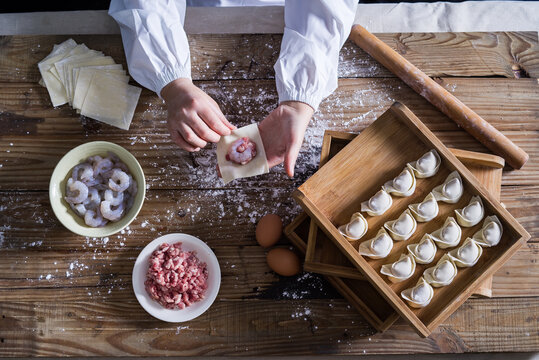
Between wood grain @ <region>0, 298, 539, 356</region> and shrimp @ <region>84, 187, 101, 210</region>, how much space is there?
12.1 inches

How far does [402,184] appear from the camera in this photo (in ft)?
4.06

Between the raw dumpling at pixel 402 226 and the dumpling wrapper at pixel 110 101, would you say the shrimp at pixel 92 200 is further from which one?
the raw dumpling at pixel 402 226

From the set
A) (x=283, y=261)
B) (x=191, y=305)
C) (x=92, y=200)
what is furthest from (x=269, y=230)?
(x=92, y=200)

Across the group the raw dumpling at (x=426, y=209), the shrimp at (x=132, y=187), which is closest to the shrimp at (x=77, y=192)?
the shrimp at (x=132, y=187)

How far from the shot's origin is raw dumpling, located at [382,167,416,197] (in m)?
1.24

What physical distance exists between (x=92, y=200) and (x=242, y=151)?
18.5 inches

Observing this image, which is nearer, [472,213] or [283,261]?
[472,213]

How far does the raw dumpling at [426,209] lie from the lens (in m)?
1.23

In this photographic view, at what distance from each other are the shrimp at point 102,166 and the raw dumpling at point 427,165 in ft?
2.87

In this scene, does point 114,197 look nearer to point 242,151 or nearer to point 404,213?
point 242,151

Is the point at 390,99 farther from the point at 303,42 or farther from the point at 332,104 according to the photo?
the point at 303,42

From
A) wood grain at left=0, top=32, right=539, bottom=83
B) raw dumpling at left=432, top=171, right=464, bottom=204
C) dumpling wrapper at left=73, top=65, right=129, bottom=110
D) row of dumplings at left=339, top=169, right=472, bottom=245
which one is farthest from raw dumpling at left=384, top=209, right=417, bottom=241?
dumpling wrapper at left=73, top=65, right=129, bottom=110

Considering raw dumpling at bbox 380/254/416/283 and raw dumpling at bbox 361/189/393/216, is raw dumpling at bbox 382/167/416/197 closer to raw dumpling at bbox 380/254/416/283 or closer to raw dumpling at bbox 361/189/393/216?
raw dumpling at bbox 361/189/393/216

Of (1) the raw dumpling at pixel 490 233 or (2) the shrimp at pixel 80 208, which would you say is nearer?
(1) the raw dumpling at pixel 490 233
